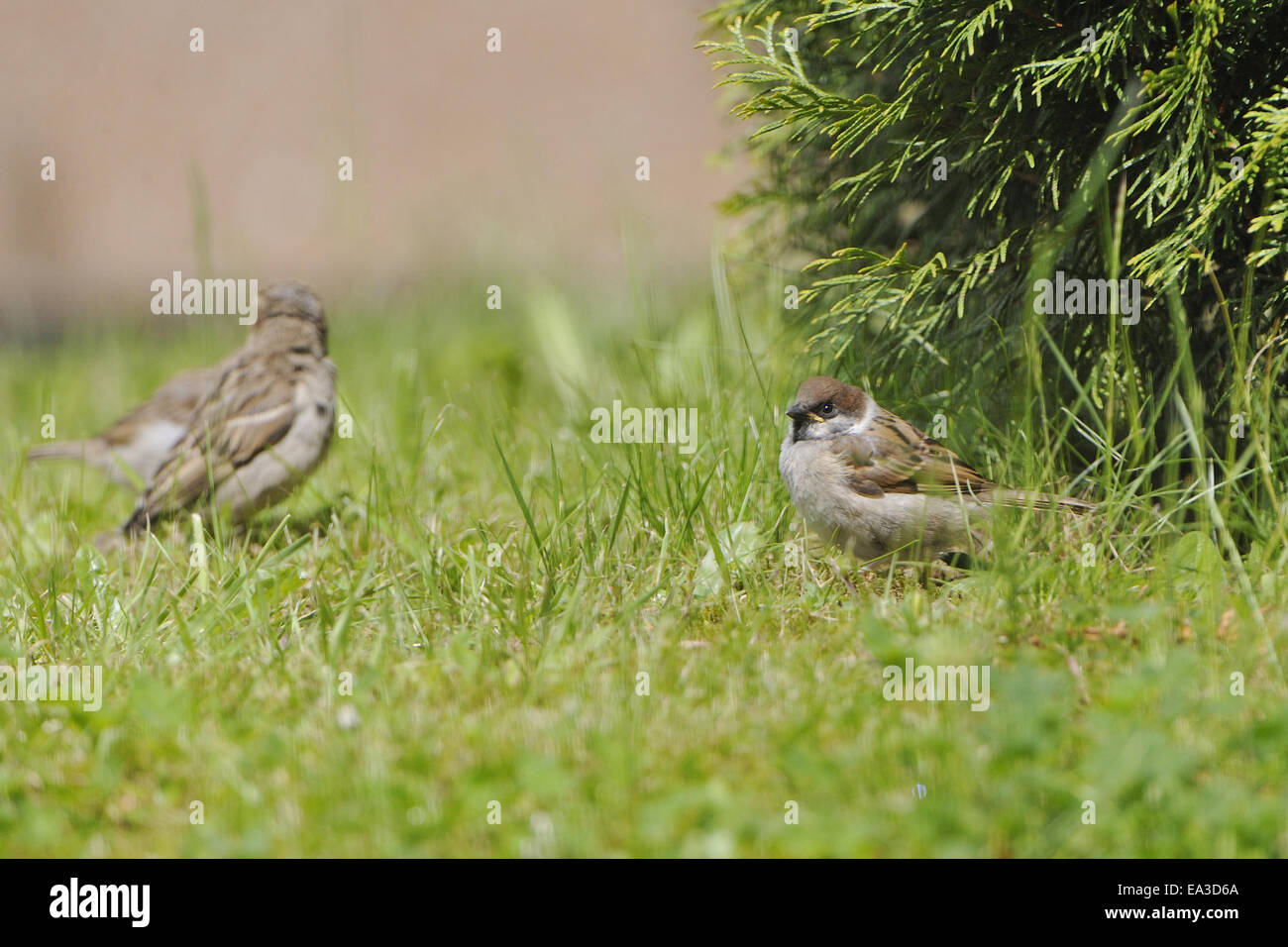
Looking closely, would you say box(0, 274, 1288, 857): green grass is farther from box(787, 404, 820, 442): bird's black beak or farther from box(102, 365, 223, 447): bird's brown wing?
box(102, 365, 223, 447): bird's brown wing

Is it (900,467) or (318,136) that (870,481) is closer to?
(900,467)

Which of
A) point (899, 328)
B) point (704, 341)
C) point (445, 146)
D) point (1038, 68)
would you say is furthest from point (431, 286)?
point (1038, 68)

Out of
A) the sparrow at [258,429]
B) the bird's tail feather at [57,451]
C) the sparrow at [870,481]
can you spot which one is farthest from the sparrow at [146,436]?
the sparrow at [870,481]

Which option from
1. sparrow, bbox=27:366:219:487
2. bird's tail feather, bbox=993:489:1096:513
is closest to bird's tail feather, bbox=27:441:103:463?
sparrow, bbox=27:366:219:487

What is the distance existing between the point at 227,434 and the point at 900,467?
340 cm

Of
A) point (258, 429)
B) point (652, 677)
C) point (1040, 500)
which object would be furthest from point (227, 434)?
point (1040, 500)

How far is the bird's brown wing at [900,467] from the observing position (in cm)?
476

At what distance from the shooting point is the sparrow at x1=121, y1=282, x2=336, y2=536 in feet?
20.2

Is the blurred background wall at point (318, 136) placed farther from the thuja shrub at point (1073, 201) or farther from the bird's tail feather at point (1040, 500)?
the bird's tail feather at point (1040, 500)

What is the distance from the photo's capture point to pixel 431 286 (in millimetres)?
10516

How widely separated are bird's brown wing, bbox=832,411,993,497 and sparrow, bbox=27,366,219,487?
385cm

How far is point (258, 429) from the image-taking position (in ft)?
20.6

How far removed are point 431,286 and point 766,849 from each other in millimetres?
8248
